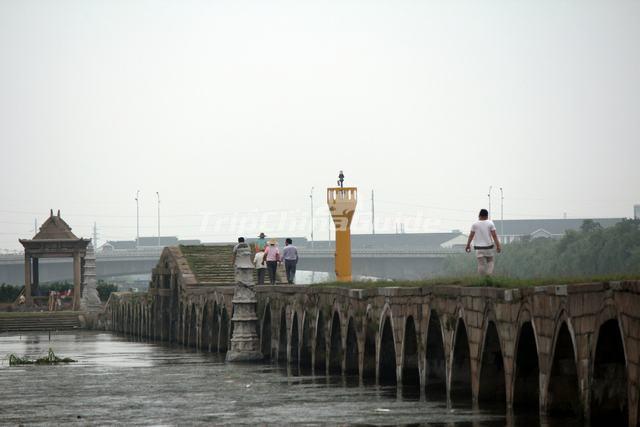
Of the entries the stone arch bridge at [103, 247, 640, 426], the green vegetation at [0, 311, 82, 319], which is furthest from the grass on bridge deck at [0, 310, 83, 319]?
the stone arch bridge at [103, 247, 640, 426]

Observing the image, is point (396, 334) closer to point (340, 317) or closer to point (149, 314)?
point (340, 317)

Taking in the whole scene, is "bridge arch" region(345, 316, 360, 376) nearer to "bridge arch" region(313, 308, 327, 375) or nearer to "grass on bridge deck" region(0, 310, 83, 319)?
"bridge arch" region(313, 308, 327, 375)

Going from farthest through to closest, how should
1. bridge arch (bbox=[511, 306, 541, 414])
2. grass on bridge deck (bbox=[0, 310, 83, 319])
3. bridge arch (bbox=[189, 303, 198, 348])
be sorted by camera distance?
grass on bridge deck (bbox=[0, 310, 83, 319]) → bridge arch (bbox=[189, 303, 198, 348]) → bridge arch (bbox=[511, 306, 541, 414])

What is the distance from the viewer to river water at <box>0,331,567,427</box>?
69.6 feet

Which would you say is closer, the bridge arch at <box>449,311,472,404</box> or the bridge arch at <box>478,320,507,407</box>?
the bridge arch at <box>478,320,507,407</box>

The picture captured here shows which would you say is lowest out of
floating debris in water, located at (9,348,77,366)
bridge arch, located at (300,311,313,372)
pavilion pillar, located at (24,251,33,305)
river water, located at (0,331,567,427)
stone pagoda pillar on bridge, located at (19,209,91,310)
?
floating debris in water, located at (9,348,77,366)

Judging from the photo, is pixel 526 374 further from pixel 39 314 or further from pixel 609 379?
pixel 39 314

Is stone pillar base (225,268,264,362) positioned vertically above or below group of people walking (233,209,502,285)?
below

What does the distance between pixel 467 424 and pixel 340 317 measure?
1246 cm

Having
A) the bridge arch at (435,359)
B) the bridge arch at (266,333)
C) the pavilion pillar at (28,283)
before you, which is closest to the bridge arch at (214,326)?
the bridge arch at (266,333)

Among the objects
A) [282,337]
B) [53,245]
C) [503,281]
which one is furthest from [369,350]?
[53,245]

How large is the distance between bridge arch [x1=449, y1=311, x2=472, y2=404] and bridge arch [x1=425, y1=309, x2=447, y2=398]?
82 cm

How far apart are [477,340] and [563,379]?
3.09 meters

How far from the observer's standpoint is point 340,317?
31688 millimetres
